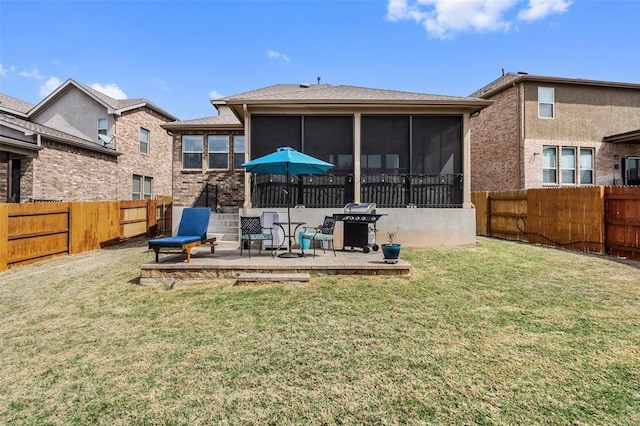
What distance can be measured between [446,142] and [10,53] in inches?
767

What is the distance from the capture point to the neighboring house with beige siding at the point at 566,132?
15397 millimetres

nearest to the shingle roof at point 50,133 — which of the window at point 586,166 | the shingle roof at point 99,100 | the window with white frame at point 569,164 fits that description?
the shingle roof at point 99,100

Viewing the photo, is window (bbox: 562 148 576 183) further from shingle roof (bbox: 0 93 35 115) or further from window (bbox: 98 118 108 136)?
shingle roof (bbox: 0 93 35 115)

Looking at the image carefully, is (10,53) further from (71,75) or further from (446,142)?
(446,142)

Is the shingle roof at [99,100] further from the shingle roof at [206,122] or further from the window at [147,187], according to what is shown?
the shingle roof at [206,122]

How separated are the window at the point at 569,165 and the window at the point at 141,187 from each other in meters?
22.8

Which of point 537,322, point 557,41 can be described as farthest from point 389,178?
point 557,41

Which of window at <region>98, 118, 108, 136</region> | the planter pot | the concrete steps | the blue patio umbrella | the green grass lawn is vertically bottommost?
the green grass lawn

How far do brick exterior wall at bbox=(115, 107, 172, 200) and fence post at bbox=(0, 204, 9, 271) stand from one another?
33.0 feet

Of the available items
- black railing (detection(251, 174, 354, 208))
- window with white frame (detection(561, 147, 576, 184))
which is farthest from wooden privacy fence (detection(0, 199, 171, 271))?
window with white frame (detection(561, 147, 576, 184))

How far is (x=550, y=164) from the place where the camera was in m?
15.7

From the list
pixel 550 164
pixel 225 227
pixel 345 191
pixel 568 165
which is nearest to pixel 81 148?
pixel 225 227

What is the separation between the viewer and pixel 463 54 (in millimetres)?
13594

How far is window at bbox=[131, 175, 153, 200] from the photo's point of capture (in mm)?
18531
